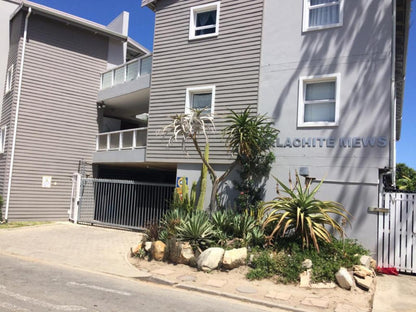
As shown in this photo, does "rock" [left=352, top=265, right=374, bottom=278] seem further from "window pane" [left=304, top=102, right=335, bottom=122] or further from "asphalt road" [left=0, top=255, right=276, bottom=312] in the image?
"window pane" [left=304, top=102, right=335, bottom=122]

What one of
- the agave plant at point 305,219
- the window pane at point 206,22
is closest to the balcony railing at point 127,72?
the window pane at point 206,22

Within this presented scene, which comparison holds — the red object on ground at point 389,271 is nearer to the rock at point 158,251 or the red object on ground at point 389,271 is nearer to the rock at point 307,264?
the rock at point 307,264

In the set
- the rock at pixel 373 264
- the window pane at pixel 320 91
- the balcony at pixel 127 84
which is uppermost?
the balcony at pixel 127 84

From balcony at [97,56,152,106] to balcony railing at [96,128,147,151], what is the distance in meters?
1.65

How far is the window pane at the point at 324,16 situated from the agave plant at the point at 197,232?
21.8ft

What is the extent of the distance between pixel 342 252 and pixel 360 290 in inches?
41.1

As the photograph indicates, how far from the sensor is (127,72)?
53.9 feet

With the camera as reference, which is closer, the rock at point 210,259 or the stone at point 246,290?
the stone at point 246,290

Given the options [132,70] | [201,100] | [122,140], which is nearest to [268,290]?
[201,100]

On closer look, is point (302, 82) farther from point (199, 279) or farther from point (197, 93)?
point (199, 279)

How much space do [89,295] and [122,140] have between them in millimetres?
10260

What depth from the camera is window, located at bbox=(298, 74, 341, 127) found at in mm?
10328

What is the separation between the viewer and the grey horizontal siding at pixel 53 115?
16.1 metres

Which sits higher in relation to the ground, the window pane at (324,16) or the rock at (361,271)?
the window pane at (324,16)
